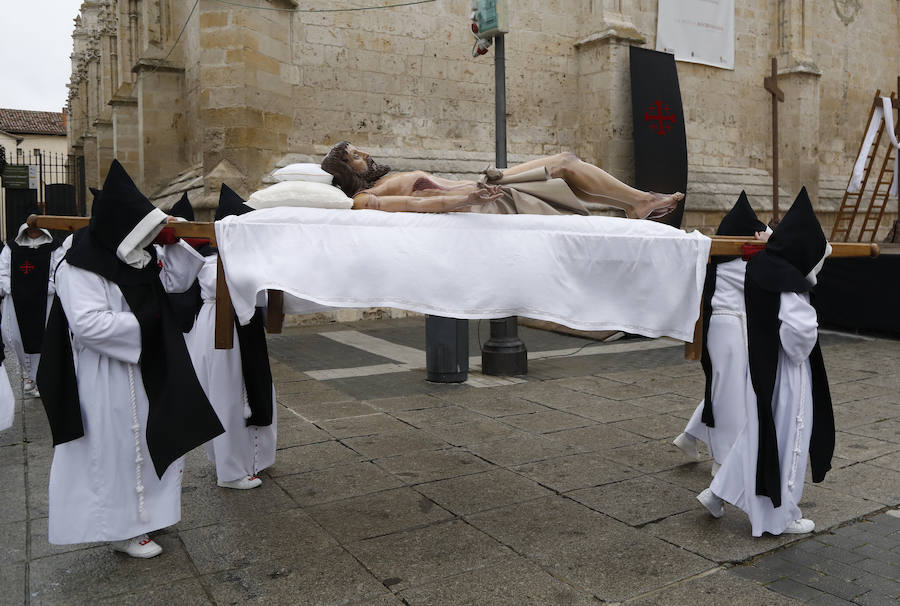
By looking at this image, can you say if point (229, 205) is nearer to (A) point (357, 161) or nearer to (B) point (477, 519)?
(A) point (357, 161)

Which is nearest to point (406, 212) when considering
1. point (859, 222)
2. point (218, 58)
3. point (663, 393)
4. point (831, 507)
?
point (831, 507)

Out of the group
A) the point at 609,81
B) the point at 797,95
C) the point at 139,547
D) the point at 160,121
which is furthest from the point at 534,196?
the point at 797,95

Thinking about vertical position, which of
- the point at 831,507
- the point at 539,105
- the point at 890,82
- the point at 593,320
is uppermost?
the point at 890,82

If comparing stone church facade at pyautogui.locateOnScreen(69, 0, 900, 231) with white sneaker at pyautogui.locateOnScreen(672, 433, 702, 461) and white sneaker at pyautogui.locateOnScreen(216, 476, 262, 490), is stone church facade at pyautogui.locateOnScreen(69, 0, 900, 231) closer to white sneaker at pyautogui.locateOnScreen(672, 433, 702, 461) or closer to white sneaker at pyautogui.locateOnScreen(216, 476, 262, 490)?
white sneaker at pyautogui.locateOnScreen(216, 476, 262, 490)

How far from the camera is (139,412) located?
3975 mm

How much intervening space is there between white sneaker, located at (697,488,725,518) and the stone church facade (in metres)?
9.37

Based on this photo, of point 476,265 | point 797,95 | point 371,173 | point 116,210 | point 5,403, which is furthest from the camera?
point 797,95

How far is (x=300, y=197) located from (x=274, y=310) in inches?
28.9

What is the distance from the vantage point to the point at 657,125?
597 inches

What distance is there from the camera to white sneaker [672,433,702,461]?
544 cm

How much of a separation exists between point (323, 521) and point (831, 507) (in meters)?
3.01

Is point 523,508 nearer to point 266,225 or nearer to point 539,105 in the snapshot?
point 266,225

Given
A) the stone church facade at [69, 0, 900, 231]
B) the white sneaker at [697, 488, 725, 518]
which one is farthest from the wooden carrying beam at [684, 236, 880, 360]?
the stone church facade at [69, 0, 900, 231]

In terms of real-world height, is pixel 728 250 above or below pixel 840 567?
above
